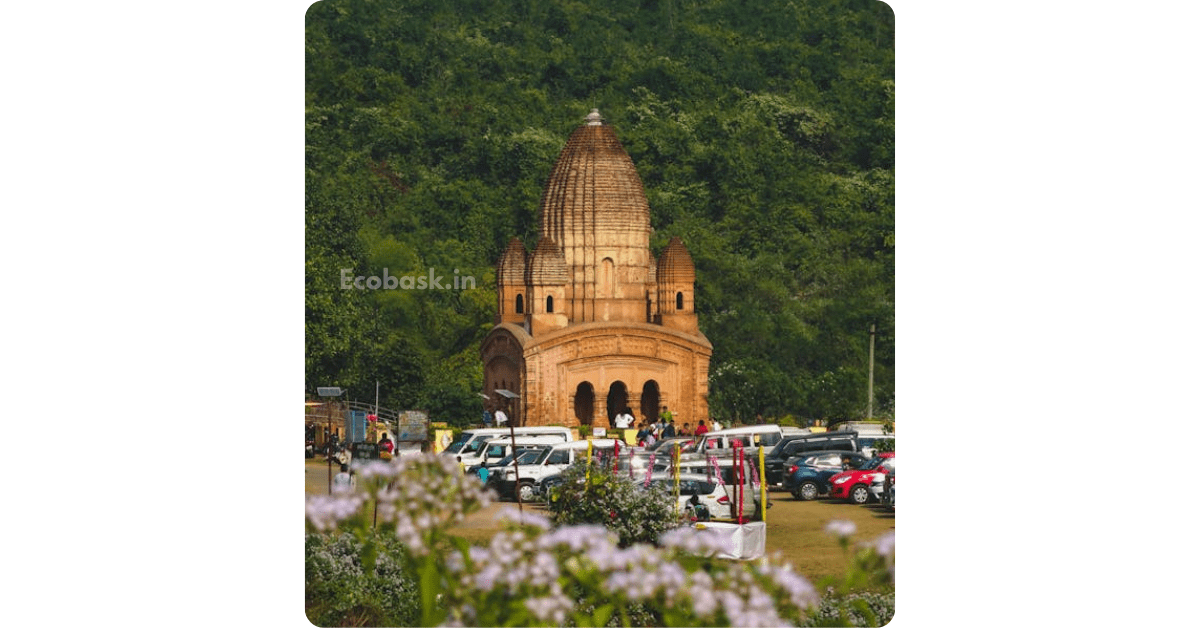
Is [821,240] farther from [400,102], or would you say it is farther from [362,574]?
[362,574]

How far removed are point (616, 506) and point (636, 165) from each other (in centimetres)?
462

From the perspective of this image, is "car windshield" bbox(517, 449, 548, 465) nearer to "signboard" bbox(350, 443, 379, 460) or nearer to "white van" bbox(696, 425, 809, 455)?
"signboard" bbox(350, 443, 379, 460)

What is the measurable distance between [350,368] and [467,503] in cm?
796

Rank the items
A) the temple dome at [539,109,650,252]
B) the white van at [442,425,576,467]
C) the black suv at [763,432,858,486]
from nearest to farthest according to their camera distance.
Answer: the white van at [442,425,576,467]
the black suv at [763,432,858,486]
the temple dome at [539,109,650,252]

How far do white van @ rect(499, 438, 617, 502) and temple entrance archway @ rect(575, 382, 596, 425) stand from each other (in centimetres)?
92

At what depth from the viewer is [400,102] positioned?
19750mm

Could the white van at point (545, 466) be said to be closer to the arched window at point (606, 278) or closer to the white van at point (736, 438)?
the white van at point (736, 438)

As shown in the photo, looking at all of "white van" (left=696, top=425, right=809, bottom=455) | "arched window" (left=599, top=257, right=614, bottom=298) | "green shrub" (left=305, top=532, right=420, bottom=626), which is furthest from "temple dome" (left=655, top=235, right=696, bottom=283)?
"green shrub" (left=305, top=532, right=420, bottom=626)

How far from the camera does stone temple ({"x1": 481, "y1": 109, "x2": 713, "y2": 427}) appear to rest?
20281mm

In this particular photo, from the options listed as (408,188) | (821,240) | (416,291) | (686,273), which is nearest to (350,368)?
(416,291)

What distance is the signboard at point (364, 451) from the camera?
1791 centimetres

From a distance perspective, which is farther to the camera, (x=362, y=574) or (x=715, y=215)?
(x=715, y=215)

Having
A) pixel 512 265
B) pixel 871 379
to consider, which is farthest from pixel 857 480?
pixel 512 265

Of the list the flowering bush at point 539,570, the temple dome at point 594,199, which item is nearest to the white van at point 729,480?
the temple dome at point 594,199
